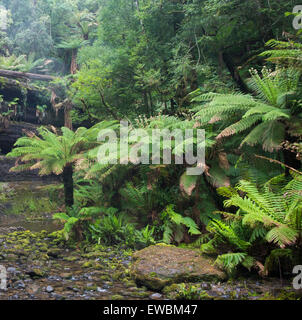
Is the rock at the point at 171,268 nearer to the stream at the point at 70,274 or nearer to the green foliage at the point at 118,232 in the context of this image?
the stream at the point at 70,274

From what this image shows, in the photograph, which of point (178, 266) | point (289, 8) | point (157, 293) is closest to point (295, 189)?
point (178, 266)

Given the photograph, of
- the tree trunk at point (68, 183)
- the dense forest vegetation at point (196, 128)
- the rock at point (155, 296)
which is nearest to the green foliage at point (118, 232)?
the dense forest vegetation at point (196, 128)

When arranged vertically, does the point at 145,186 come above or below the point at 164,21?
below

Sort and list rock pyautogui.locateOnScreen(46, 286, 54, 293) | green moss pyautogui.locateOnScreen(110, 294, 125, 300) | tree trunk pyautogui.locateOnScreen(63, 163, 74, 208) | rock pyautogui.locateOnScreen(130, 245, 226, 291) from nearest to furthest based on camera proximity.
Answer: green moss pyautogui.locateOnScreen(110, 294, 125, 300), rock pyautogui.locateOnScreen(46, 286, 54, 293), rock pyautogui.locateOnScreen(130, 245, 226, 291), tree trunk pyautogui.locateOnScreen(63, 163, 74, 208)

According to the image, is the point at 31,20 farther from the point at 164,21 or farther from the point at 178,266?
the point at 178,266

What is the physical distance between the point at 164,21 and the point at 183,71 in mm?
1705

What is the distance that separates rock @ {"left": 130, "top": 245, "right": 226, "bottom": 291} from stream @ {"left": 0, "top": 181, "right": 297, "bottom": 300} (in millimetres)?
90

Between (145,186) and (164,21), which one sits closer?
(145,186)

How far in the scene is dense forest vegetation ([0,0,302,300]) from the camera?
9.48ft

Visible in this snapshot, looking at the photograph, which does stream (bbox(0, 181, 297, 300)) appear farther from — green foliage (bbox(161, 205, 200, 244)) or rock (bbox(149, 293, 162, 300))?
green foliage (bbox(161, 205, 200, 244))

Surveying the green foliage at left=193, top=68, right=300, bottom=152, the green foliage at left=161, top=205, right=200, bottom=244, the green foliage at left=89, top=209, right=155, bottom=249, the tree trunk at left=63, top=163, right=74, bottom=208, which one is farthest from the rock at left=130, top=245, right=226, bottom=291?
the tree trunk at left=63, top=163, right=74, bottom=208

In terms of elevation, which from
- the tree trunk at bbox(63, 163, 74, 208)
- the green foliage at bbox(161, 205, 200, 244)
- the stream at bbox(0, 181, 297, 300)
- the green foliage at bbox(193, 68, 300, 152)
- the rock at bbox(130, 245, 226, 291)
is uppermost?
the green foliage at bbox(193, 68, 300, 152)

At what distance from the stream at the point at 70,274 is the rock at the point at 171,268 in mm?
90
